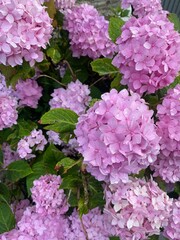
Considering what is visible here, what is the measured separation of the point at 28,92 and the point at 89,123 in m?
0.53

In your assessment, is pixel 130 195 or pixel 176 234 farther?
pixel 176 234

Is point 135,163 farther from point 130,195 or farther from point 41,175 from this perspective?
point 41,175

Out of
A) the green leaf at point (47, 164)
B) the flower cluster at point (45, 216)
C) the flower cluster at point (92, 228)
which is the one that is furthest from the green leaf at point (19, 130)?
the flower cluster at point (92, 228)

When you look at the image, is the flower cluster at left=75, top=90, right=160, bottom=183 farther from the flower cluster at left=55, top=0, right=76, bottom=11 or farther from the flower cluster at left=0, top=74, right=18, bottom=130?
the flower cluster at left=55, top=0, right=76, bottom=11

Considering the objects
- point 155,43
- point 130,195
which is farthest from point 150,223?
point 155,43

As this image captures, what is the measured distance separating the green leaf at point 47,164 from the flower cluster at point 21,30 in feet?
0.91

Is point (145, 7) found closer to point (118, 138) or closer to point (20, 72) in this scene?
point (20, 72)

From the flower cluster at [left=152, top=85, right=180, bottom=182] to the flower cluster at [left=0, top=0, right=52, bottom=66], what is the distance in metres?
0.35

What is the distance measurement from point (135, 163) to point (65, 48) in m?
0.74

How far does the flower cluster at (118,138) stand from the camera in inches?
34.7

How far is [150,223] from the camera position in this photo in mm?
1000

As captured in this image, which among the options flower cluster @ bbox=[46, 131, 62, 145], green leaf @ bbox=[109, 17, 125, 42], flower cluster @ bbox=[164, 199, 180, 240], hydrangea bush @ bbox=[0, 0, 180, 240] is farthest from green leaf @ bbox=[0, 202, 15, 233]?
green leaf @ bbox=[109, 17, 125, 42]

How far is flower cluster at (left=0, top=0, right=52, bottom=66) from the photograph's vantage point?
109 cm

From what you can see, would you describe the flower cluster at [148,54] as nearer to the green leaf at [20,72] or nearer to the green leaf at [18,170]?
the green leaf at [20,72]
